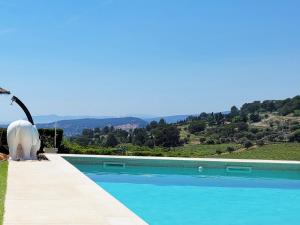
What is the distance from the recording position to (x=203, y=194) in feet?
43.7

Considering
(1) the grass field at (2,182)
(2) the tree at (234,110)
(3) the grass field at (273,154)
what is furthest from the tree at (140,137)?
(1) the grass field at (2,182)

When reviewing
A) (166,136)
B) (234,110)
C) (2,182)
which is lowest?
(2,182)

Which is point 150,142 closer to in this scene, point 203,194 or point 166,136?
point 166,136

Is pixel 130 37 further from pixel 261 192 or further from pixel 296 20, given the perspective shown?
pixel 261 192

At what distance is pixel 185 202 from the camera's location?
39.2 feet

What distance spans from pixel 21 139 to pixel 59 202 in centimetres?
727

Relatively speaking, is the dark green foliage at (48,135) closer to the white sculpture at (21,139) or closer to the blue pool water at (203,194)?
the blue pool water at (203,194)

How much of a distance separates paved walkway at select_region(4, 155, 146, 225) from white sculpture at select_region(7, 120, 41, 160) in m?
2.83

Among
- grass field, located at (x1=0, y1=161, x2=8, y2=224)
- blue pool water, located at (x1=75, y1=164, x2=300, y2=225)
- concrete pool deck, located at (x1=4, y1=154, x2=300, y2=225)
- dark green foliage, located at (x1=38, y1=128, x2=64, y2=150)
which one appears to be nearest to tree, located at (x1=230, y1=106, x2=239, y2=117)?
dark green foliage, located at (x1=38, y1=128, x2=64, y2=150)

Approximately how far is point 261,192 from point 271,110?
169 feet

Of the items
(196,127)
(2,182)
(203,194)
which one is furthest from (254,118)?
(2,182)

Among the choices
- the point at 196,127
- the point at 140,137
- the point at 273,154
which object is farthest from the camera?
the point at 196,127

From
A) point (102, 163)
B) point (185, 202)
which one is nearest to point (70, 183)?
point (185, 202)

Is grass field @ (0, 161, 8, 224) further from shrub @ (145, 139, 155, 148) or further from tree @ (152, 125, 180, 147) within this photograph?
tree @ (152, 125, 180, 147)
